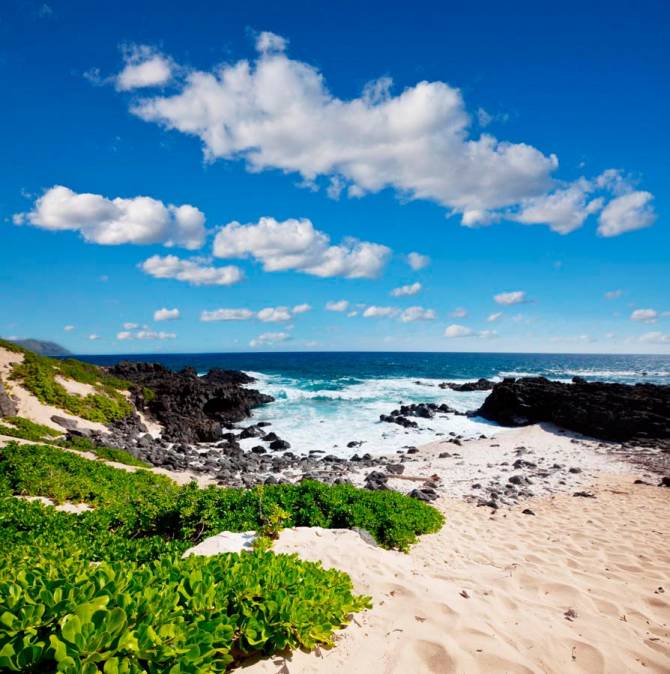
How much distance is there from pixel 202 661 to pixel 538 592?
5042 mm

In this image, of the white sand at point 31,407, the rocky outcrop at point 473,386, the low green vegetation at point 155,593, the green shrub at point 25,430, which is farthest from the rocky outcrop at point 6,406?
the rocky outcrop at point 473,386

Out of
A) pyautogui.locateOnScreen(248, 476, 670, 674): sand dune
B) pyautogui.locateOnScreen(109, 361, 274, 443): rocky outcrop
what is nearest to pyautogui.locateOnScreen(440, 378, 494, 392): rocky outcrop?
pyautogui.locateOnScreen(109, 361, 274, 443): rocky outcrop

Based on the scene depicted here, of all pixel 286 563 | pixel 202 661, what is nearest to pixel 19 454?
pixel 286 563

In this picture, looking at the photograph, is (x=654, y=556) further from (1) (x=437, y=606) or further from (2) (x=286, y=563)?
(2) (x=286, y=563)

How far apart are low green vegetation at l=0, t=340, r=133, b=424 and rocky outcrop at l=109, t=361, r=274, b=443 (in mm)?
2606

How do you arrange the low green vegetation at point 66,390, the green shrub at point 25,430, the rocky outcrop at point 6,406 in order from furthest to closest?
the low green vegetation at point 66,390
the rocky outcrop at point 6,406
the green shrub at point 25,430

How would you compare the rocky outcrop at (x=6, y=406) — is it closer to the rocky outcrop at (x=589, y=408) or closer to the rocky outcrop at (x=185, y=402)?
the rocky outcrop at (x=185, y=402)

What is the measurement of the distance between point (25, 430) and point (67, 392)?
26.9 feet

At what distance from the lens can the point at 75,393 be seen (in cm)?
2448

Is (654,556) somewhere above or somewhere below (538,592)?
below

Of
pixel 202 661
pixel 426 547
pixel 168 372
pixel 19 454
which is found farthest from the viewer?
pixel 168 372

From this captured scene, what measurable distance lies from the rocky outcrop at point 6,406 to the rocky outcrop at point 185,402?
7.86 meters

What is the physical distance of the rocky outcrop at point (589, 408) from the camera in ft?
73.4

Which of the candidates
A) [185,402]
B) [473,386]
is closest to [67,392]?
[185,402]
